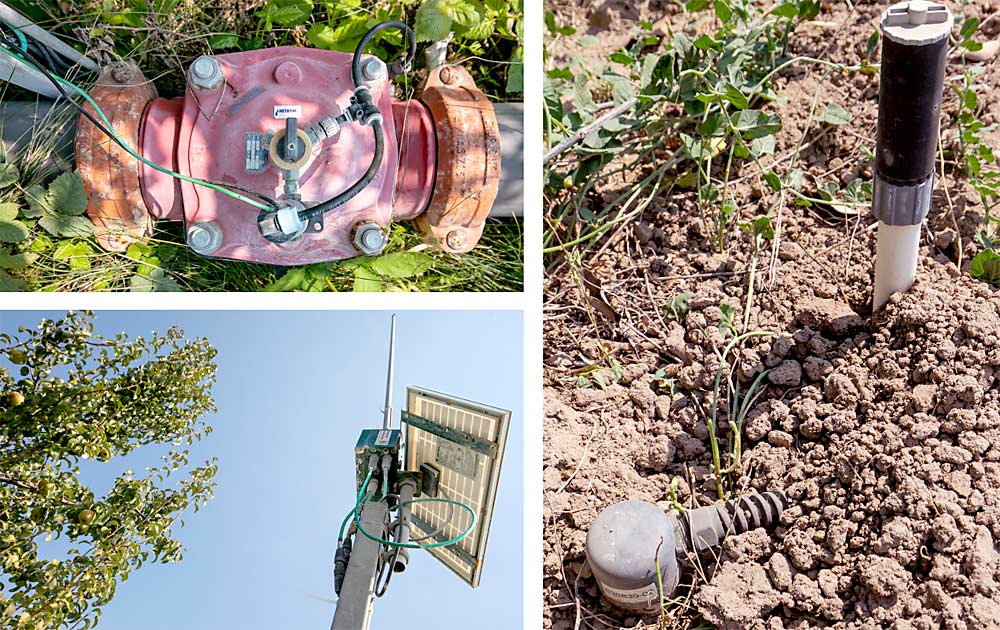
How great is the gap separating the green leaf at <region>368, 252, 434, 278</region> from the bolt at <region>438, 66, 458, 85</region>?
1.34 ft

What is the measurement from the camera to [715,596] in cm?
171

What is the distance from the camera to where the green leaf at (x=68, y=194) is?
1.80 meters

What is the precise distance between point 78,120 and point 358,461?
89 centimetres

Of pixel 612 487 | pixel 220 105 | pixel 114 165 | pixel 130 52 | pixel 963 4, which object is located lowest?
pixel 612 487

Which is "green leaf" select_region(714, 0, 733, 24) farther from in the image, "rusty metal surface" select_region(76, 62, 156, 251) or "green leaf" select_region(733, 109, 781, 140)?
"rusty metal surface" select_region(76, 62, 156, 251)

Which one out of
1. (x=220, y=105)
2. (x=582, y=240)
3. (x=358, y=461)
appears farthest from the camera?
(x=582, y=240)

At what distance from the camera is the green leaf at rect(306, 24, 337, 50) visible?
2.06m

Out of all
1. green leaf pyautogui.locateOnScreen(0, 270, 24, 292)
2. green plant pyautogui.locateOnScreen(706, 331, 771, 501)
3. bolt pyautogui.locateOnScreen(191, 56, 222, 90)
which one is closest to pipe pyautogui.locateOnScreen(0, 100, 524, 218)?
green leaf pyautogui.locateOnScreen(0, 270, 24, 292)

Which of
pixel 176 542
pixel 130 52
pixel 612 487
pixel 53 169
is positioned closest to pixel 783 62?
pixel 612 487

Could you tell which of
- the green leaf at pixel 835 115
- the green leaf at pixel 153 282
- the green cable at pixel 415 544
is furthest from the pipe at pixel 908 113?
the green leaf at pixel 153 282

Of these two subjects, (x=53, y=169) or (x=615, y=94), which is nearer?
(x=53, y=169)

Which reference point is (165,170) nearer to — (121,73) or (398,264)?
(121,73)

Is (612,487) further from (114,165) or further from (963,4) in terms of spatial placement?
(963,4)

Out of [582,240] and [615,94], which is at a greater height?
[615,94]
